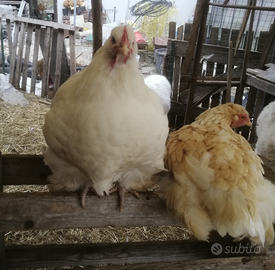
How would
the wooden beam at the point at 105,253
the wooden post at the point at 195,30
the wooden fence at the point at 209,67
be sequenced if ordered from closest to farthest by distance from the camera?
the wooden beam at the point at 105,253
the wooden post at the point at 195,30
the wooden fence at the point at 209,67

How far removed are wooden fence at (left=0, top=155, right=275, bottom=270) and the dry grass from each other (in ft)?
1.61

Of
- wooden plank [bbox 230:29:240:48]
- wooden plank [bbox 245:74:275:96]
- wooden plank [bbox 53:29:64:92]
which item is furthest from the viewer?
wooden plank [bbox 53:29:64:92]

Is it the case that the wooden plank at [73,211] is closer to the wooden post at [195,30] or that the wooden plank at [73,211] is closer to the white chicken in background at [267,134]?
the white chicken in background at [267,134]

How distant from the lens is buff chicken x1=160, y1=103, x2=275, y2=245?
1.09 meters

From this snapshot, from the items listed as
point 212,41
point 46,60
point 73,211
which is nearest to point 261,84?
point 212,41

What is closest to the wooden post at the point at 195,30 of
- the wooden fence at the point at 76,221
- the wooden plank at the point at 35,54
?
the wooden fence at the point at 76,221

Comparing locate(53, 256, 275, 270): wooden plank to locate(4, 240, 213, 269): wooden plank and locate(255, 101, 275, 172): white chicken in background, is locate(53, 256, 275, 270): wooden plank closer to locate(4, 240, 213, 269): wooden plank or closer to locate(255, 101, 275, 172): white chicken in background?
locate(4, 240, 213, 269): wooden plank

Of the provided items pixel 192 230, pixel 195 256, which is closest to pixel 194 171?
pixel 192 230

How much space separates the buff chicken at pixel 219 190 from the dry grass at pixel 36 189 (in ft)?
3.57

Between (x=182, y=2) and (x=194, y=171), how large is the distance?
18.1 ft

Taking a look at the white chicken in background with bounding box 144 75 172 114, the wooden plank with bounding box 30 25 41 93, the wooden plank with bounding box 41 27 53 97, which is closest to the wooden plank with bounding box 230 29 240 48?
the white chicken in background with bounding box 144 75 172 114

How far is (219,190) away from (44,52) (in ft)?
13.5

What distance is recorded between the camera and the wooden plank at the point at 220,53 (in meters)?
3.75

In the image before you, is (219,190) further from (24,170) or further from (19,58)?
(19,58)
